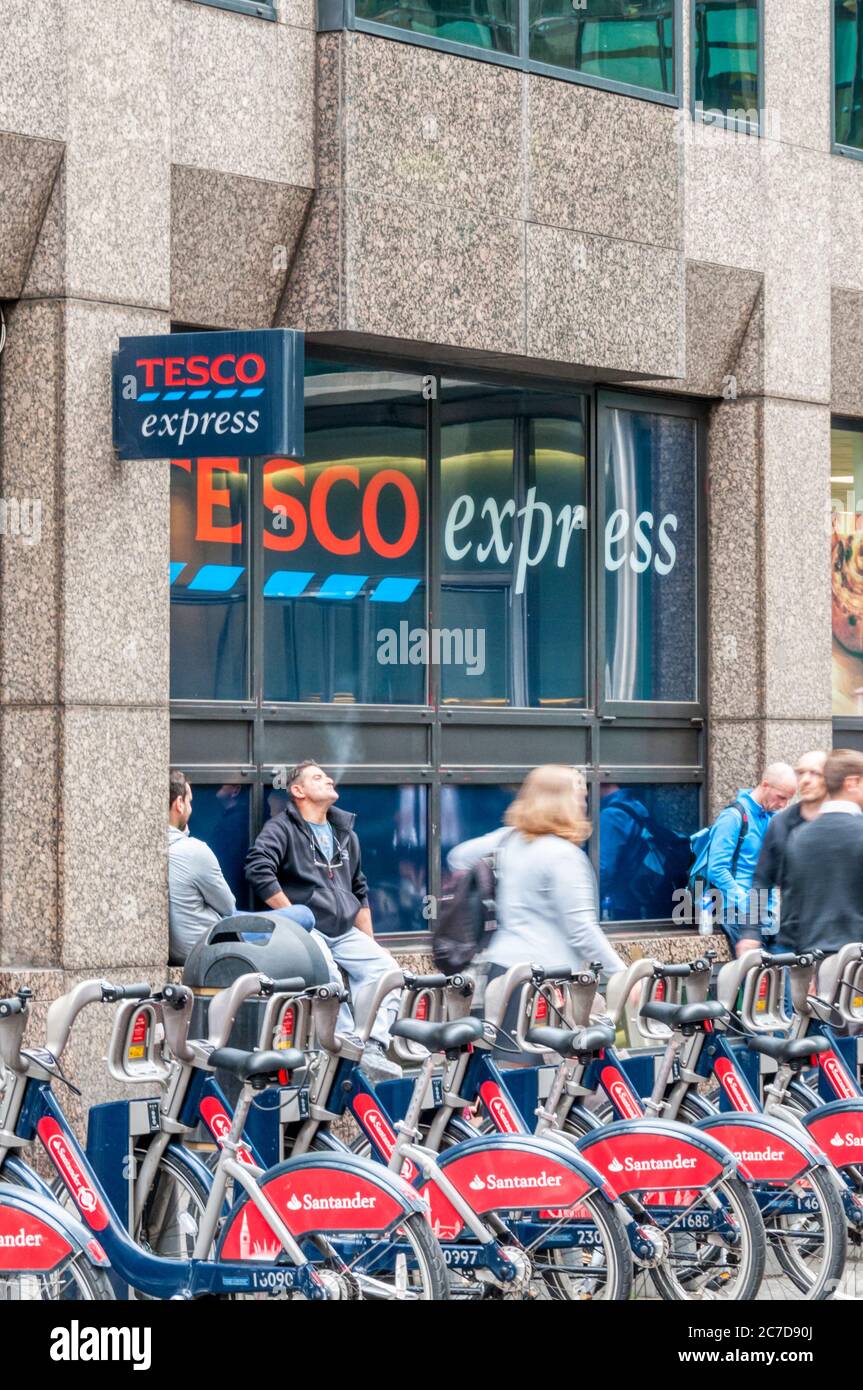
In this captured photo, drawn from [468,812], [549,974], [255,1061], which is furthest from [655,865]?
[255,1061]

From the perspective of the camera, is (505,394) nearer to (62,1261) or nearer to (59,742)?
(59,742)

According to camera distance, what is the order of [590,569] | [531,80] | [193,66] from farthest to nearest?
[590,569] < [531,80] < [193,66]

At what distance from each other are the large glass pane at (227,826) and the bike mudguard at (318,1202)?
4448 millimetres

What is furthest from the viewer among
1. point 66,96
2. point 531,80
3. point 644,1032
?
point 531,80

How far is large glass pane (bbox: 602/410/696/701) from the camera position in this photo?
12.7 meters

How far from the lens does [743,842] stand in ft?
41.3

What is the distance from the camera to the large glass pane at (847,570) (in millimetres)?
14102

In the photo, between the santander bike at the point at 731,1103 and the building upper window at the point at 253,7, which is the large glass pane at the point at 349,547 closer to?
the building upper window at the point at 253,7

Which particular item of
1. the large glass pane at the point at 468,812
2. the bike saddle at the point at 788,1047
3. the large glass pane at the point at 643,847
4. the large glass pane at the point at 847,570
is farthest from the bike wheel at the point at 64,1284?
the large glass pane at the point at 847,570

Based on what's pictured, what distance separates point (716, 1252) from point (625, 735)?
19.5ft

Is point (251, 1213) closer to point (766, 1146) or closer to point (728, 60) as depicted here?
point (766, 1146)

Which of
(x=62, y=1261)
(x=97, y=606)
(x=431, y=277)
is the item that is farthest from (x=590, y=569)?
(x=62, y=1261)

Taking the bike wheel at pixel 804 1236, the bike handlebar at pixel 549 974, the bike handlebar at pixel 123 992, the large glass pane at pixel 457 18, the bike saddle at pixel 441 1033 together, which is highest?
the large glass pane at pixel 457 18
